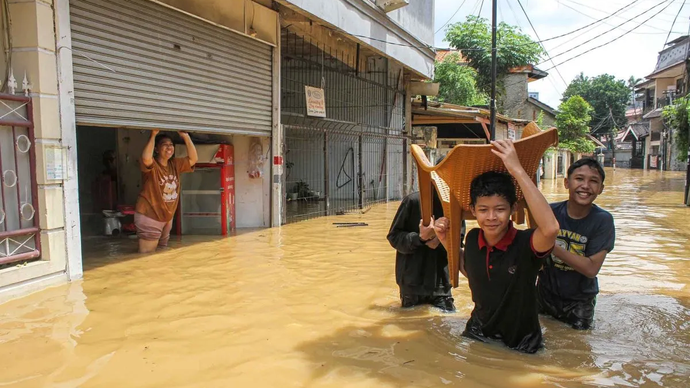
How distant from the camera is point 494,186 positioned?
2.68m

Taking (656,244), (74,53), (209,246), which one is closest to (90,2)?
(74,53)

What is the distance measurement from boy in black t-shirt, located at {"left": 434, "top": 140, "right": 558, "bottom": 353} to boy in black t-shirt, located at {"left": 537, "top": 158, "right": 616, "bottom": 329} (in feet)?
1.72

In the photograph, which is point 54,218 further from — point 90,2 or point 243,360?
point 243,360

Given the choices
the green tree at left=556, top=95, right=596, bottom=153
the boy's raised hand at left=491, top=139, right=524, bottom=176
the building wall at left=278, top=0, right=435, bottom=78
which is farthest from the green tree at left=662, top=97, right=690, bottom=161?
the boy's raised hand at left=491, top=139, right=524, bottom=176

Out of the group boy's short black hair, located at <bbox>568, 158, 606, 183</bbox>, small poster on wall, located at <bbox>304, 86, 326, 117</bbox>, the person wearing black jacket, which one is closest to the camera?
boy's short black hair, located at <bbox>568, 158, 606, 183</bbox>

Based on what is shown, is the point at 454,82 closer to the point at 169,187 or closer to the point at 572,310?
the point at 169,187

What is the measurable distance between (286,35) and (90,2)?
20.7ft

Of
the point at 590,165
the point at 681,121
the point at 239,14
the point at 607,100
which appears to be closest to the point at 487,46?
the point at 681,121

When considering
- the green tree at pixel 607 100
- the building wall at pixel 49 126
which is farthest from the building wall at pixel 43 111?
the green tree at pixel 607 100

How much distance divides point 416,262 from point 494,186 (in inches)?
53.4

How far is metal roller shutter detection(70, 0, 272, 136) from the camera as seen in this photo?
559 centimetres

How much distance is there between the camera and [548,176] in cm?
3097

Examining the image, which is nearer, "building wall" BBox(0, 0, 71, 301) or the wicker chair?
the wicker chair

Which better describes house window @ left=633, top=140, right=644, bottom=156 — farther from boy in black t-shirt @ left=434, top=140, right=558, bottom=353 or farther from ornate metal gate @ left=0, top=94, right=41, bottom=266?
ornate metal gate @ left=0, top=94, right=41, bottom=266
